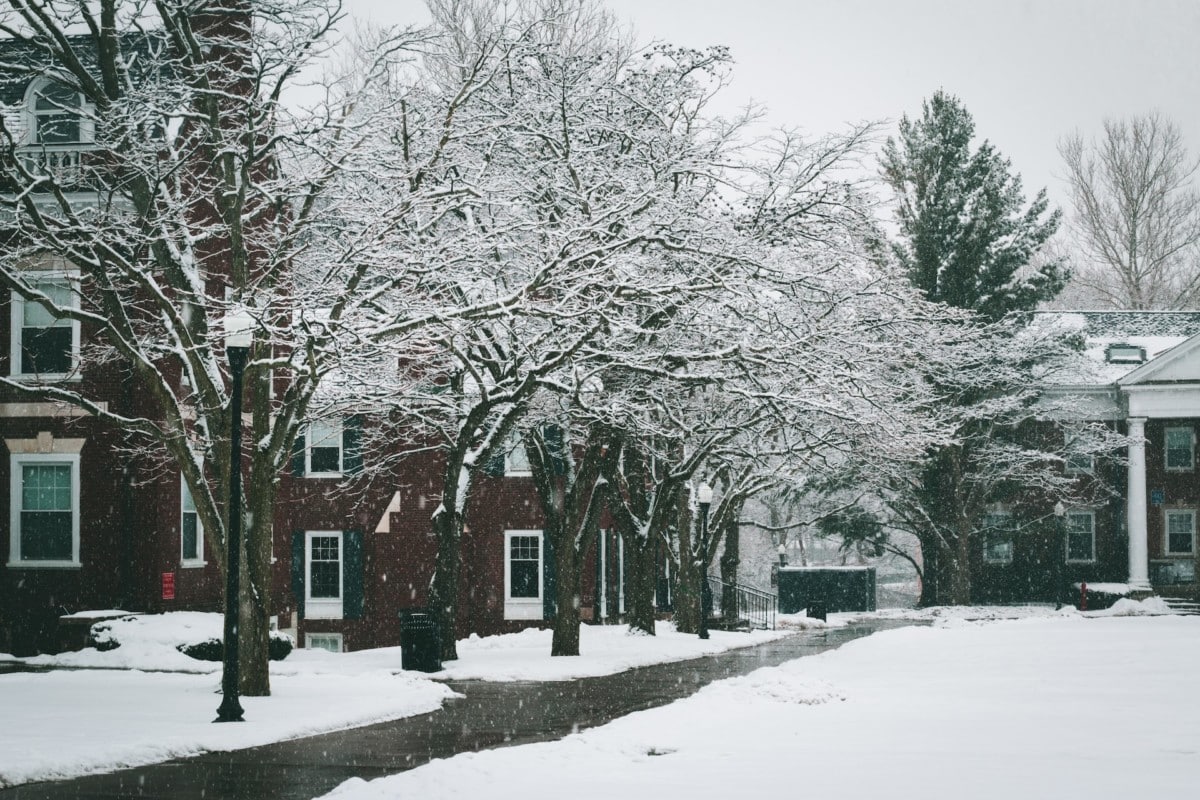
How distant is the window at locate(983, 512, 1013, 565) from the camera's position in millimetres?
49500

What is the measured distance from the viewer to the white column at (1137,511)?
50000mm

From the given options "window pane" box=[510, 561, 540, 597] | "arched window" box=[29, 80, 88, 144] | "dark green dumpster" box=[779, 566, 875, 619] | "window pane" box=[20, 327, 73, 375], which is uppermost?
"arched window" box=[29, 80, 88, 144]

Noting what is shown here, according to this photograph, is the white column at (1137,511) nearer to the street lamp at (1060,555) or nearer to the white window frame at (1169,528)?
the white window frame at (1169,528)

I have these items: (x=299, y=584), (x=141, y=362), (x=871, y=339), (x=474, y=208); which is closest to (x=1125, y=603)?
(x=871, y=339)

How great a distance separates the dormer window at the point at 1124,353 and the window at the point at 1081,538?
6448mm

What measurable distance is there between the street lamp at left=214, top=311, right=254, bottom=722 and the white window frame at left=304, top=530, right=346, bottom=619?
20.3 meters

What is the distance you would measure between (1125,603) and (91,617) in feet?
113

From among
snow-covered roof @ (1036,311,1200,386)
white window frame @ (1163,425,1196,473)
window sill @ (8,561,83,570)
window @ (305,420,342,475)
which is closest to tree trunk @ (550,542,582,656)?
window sill @ (8,561,83,570)

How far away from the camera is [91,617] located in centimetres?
2462

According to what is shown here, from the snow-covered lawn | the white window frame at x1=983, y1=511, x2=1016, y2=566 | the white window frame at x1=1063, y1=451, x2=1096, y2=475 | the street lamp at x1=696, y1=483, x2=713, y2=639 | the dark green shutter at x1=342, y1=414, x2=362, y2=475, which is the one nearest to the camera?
the snow-covered lawn

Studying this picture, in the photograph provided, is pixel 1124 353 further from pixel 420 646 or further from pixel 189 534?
pixel 189 534

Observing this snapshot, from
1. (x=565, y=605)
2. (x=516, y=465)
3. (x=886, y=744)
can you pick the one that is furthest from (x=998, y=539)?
(x=886, y=744)

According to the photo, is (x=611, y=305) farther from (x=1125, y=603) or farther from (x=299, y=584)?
(x=1125, y=603)

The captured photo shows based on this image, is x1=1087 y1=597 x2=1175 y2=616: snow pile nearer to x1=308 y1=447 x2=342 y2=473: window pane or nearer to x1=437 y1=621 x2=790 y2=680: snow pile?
x1=437 y1=621 x2=790 y2=680: snow pile
